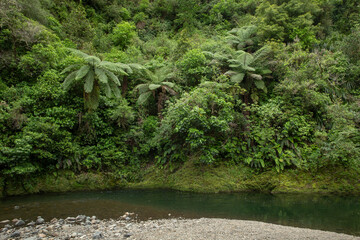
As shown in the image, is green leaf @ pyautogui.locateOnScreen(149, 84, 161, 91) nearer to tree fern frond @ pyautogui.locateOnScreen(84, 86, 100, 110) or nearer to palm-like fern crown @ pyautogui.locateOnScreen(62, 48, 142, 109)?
palm-like fern crown @ pyautogui.locateOnScreen(62, 48, 142, 109)

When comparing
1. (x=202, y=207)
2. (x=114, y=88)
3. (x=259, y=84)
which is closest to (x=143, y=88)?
(x=114, y=88)

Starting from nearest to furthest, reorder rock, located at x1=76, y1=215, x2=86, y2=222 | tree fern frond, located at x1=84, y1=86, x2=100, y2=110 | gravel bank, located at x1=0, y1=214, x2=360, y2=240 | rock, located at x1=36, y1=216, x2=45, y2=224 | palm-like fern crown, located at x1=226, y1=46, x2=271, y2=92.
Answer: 1. gravel bank, located at x1=0, y1=214, x2=360, y2=240
2. rock, located at x1=36, y1=216, x2=45, y2=224
3. rock, located at x1=76, y1=215, x2=86, y2=222
4. tree fern frond, located at x1=84, y1=86, x2=100, y2=110
5. palm-like fern crown, located at x1=226, y1=46, x2=271, y2=92

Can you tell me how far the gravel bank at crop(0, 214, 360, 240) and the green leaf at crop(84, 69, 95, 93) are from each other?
5430mm

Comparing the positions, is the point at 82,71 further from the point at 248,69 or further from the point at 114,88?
the point at 248,69

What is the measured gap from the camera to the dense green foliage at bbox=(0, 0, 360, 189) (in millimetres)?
9664

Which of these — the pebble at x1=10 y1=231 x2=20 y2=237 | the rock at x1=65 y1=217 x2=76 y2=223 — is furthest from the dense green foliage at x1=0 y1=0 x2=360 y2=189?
the pebble at x1=10 y1=231 x2=20 y2=237

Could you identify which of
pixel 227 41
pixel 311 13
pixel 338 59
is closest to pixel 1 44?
pixel 227 41

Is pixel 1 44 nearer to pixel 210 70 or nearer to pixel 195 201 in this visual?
pixel 210 70

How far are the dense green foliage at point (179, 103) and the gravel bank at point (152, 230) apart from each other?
3.98 m

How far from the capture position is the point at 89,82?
10.0 meters

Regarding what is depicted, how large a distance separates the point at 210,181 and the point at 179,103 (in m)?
3.74

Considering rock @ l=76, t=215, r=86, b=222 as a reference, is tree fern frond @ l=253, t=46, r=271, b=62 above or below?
above

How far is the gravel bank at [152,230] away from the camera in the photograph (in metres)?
4.81

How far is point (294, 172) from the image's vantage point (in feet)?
32.3
